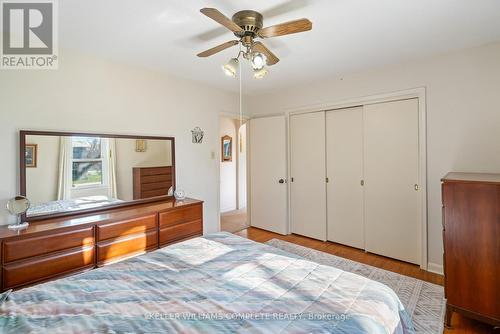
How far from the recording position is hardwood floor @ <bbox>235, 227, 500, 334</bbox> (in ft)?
6.47

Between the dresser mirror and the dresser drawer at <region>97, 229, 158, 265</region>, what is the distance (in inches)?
19.8

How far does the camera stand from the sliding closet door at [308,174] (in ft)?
12.6

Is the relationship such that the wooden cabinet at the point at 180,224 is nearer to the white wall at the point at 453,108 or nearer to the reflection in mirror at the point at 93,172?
the reflection in mirror at the point at 93,172

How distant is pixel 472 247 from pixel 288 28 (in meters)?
2.09

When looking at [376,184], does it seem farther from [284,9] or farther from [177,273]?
[177,273]

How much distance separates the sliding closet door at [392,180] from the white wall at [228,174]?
129 inches

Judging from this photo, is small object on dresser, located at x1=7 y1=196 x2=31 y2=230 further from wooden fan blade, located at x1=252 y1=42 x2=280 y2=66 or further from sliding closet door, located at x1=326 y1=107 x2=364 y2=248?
sliding closet door, located at x1=326 y1=107 x2=364 y2=248

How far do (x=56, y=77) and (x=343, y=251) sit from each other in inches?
154

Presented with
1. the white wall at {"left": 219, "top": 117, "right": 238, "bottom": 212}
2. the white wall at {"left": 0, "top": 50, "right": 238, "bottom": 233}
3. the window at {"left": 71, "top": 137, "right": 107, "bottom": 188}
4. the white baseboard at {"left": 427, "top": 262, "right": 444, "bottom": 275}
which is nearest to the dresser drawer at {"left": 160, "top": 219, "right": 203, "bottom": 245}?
the white wall at {"left": 0, "top": 50, "right": 238, "bottom": 233}

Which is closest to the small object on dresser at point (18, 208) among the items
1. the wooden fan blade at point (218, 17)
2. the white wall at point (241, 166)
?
the wooden fan blade at point (218, 17)

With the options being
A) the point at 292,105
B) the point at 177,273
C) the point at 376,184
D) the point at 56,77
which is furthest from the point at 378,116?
the point at 56,77

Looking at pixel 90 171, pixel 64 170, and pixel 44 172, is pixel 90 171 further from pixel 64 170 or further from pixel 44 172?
pixel 44 172

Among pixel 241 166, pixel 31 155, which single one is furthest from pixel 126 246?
pixel 241 166

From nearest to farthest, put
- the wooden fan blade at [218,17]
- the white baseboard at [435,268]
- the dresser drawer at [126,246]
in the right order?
the wooden fan blade at [218,17] < the dresser drawer at [126,246] < the white baseboard at [435,268]
